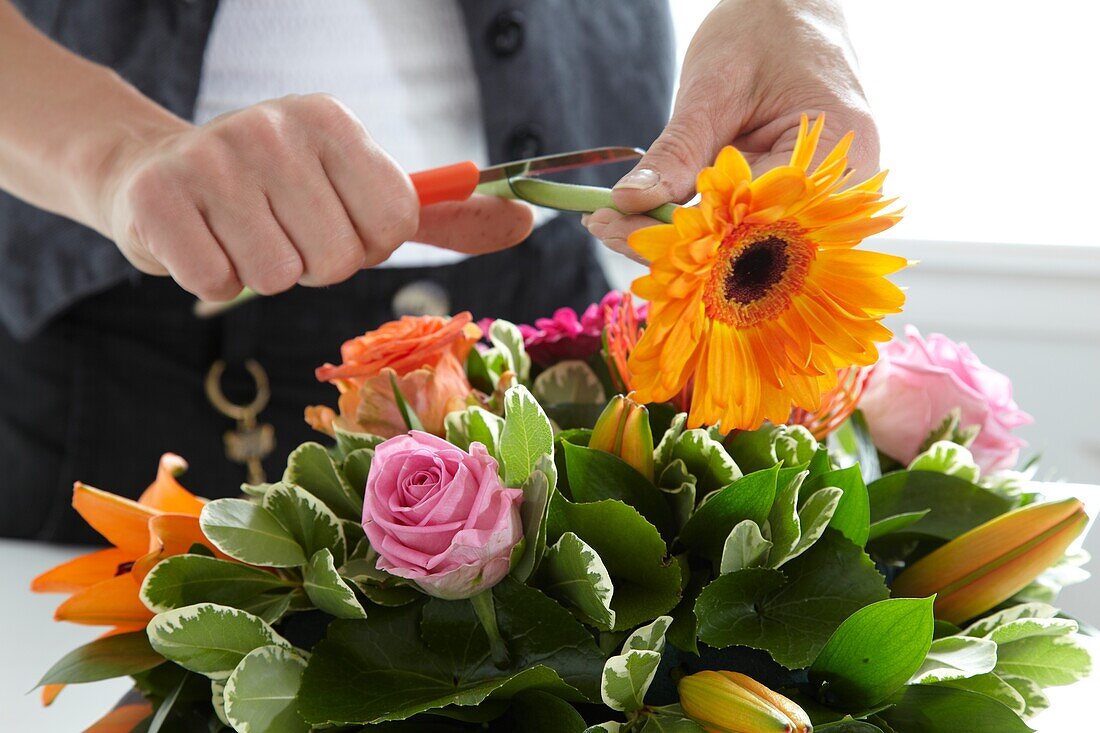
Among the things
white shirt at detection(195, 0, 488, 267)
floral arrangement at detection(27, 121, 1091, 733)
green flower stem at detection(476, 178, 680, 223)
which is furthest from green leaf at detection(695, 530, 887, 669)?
white shirt at detection(195, 0, 488, 267)

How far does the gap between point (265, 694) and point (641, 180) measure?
0.17 metres

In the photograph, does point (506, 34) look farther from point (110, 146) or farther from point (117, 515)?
point (117, 515)

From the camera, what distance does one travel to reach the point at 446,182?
14.1 inches

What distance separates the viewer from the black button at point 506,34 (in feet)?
2.19

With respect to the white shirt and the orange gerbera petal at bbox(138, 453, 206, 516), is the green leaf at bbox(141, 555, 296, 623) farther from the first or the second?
the white shirt

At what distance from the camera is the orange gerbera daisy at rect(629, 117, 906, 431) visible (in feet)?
0.78

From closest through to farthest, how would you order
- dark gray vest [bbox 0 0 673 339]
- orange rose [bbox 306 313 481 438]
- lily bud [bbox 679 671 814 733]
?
lily bud [bbox 679 671 814 733]
orange rose [bbox 306 313 481 438]
dark gray vest [bbox 0 0 673 339]

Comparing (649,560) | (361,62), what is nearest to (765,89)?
(649,560)

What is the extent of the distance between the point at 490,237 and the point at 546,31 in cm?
35

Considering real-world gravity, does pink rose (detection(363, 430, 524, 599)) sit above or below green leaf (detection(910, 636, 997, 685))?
above

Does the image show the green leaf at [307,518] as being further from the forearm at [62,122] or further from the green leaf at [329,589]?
the forearm at [62,122]

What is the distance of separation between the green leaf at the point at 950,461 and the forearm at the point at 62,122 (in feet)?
1.07

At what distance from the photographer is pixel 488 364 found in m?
0.38

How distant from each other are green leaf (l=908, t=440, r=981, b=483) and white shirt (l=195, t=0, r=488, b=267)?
1.31ft
